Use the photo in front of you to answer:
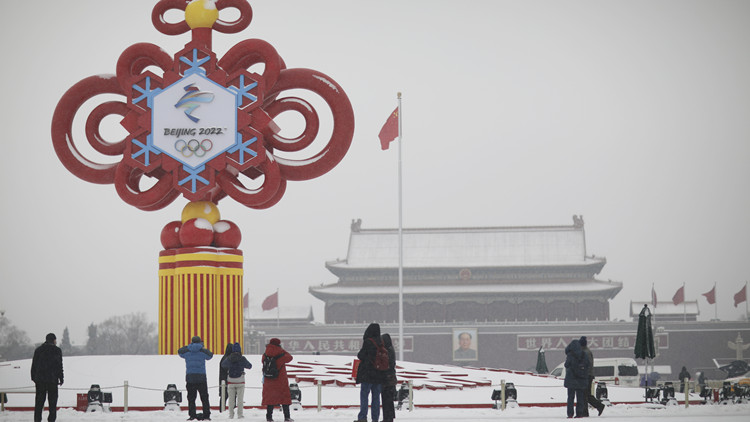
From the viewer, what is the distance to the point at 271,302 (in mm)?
55750

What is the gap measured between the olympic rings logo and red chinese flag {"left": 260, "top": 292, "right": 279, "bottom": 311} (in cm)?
3234

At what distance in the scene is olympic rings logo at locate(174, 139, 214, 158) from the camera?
76.8ft

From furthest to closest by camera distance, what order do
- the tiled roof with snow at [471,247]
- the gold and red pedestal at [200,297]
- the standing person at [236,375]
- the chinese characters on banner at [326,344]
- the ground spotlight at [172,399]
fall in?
the tiled roof with snow at [471,247] → the chinese characters on banner at [326,344] → the gold and red pedestal at [200,297] → the ground spotlight at [172,399] → the standing person at [236,375]

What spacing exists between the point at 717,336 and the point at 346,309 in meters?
18.7

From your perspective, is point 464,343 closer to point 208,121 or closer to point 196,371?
point 208,121

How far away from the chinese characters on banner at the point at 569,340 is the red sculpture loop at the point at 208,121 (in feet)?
107

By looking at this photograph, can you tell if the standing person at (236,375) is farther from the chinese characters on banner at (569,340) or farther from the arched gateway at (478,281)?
the arched gateway at (478,281)

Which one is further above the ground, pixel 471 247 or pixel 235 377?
pixel 471 247

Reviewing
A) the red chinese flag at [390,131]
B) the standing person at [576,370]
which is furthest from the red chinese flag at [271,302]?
the standing person at [576,370]

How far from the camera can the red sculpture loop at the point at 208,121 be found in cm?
→ 2334

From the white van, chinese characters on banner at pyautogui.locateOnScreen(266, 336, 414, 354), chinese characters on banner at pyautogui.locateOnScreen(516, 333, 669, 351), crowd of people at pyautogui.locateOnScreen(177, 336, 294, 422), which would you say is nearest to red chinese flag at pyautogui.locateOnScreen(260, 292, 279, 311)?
chinese characters on banner at pyautogui.locateOnScreen(266, 336, 414, 354)

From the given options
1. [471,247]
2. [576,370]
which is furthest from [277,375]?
[471,247]

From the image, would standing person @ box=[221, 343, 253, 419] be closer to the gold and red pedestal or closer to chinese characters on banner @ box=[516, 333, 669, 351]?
the gold and red pedestal

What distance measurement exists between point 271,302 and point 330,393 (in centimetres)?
3495
